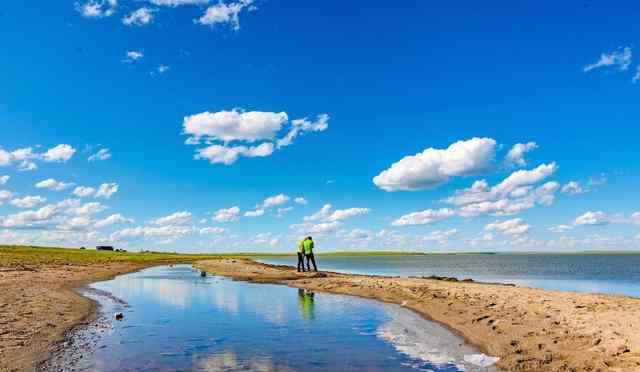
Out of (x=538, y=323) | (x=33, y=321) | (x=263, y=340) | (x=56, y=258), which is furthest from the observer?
(x=56, y=258)

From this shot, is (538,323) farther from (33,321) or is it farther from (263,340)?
(33,321)

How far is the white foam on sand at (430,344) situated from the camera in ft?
41.4

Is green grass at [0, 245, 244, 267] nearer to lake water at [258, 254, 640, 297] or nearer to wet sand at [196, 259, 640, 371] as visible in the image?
lake water at [258, 254, 640, 297]

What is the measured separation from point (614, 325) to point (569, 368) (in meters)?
4.68

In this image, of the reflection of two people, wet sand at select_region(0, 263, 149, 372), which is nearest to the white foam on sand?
the reflection of two people

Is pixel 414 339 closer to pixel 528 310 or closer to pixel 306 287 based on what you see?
pixel 528 310

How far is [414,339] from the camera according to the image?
51.5 feet

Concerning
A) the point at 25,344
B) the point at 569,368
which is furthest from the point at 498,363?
the point at 25,344

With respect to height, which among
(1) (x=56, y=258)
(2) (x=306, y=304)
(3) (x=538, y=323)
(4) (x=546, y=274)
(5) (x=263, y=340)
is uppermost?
(1) (x=56, y=258)

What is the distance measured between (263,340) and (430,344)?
5327mm

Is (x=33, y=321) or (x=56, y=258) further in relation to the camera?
(x=56, y=258)

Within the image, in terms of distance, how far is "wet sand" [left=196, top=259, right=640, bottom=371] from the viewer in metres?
12.0

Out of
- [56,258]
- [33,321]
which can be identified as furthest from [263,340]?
[56,258]

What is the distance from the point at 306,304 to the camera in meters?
24.4
